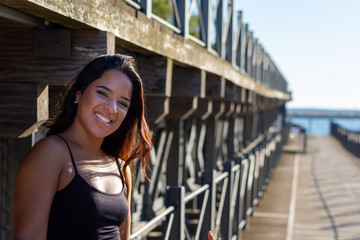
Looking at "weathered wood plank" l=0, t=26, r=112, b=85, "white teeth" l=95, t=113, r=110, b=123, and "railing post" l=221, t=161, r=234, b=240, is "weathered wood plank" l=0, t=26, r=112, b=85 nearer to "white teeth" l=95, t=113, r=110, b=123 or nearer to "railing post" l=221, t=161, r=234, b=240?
"white teeth" l=95, t=113, r=110, b=123

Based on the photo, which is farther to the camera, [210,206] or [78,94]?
[210,206]

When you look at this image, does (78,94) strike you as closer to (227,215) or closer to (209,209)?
(209,209)

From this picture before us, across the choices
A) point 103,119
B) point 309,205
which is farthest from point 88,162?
point 309,205

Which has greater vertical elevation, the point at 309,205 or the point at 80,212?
the point at 80,212

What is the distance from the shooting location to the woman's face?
2.71 meters

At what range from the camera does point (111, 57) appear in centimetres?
281

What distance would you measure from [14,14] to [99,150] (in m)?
0.81

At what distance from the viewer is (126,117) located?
3.06 metres

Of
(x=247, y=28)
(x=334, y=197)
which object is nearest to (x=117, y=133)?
(x=247, y=28)

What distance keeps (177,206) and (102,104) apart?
260 cm

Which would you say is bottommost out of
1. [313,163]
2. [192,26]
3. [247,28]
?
[313,163]

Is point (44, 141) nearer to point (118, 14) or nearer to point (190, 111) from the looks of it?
point (118, 14)

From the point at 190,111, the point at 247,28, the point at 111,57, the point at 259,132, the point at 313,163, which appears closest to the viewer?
the point at 111,57

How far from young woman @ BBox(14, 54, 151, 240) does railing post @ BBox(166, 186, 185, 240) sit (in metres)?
1.97
